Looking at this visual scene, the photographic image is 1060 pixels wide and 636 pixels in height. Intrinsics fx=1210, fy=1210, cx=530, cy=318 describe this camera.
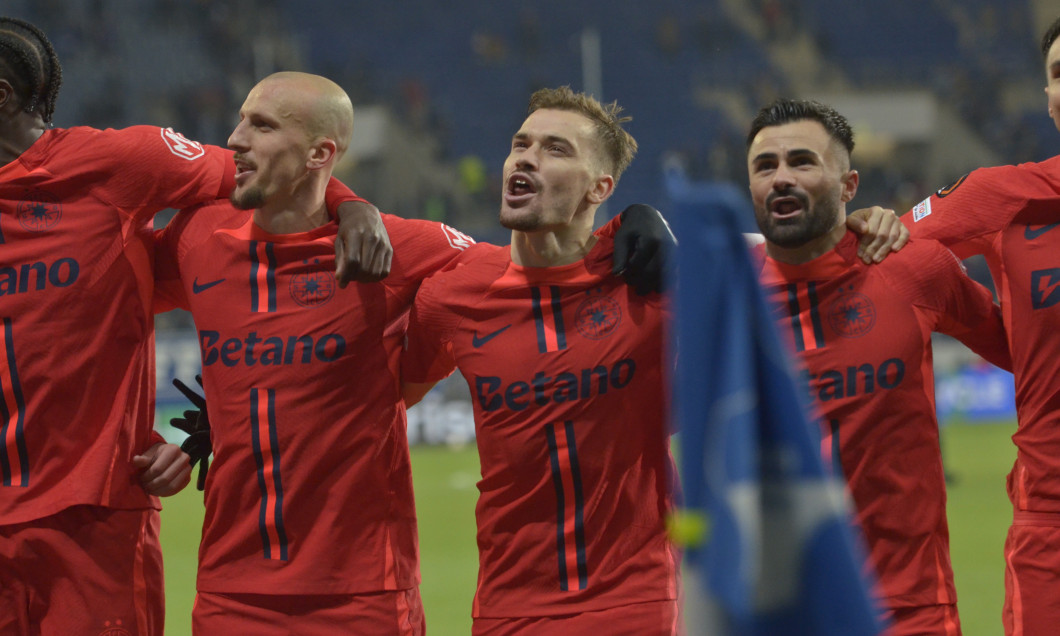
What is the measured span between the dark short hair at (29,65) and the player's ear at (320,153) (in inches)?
30.2

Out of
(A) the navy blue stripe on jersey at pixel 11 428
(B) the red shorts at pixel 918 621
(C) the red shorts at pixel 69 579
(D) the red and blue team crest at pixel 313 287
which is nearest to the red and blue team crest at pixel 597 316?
(D) the red and blue team crest at pixel 313 287

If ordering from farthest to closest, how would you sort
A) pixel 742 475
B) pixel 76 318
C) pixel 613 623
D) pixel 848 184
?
pixel 848 184
pixel 76 318
pixel 613 623
pixel 742 475

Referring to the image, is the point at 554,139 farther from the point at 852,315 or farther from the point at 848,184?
the point at 852,315

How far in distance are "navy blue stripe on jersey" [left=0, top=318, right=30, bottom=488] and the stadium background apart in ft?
49.9

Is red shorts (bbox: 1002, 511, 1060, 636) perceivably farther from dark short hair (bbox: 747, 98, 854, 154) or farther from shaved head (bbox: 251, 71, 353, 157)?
shaved head (bbox: 251, 71, 353, 157)

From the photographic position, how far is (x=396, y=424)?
140 inches

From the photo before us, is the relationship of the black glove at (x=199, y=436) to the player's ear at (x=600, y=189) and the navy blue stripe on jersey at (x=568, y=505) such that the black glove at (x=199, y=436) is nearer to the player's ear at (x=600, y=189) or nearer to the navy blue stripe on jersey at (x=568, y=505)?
the navy blue stripe on jersey at (x=568, y=505)

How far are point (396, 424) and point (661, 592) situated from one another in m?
0.91

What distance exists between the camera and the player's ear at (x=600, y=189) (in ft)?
12.1

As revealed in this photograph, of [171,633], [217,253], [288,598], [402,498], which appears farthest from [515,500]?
[171,633]

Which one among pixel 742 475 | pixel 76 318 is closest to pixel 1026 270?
pixel 742 475

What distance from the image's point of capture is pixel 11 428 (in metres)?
3.48

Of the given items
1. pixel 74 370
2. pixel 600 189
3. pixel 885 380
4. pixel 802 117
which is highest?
pixel 802 117

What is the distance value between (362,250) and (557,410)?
27.8 inches
